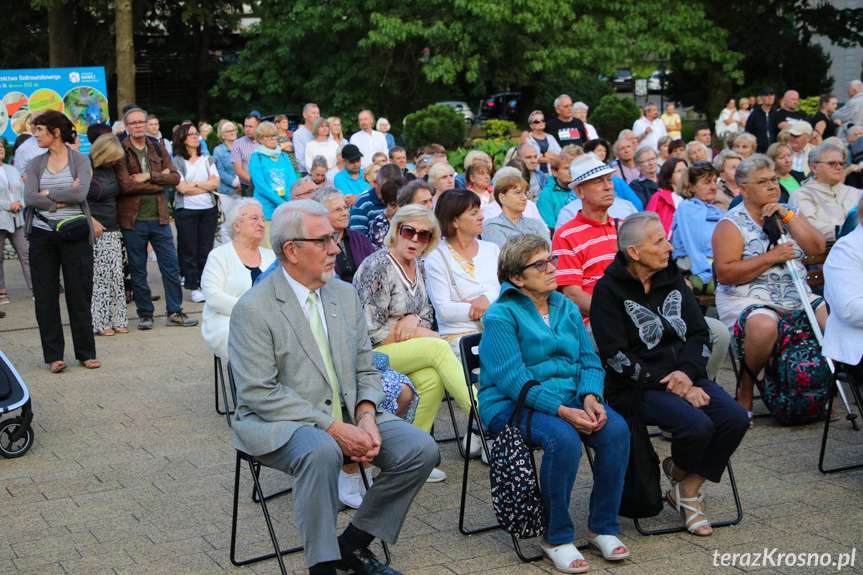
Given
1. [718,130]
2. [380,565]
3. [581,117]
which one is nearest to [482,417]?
[380,565]

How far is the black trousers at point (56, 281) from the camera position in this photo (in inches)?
305

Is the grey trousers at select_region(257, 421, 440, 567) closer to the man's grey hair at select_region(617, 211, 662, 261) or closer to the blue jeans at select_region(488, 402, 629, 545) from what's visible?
the blue jeans at select_region(488, 402, 629, 545)

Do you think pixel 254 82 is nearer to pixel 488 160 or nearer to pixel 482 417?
pixel 488 160

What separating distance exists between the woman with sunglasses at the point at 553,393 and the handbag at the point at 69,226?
4.47m

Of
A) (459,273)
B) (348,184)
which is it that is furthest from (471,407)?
(348,184)

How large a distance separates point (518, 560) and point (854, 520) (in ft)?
5.46

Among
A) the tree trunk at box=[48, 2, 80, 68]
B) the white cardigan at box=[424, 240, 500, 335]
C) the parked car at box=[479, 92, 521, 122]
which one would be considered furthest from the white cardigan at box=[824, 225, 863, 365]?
the parked car at box=[479, 92, 521, 122]

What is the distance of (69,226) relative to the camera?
7727 mm

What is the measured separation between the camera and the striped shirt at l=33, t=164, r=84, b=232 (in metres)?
7.73

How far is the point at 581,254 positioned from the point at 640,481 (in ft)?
6.61

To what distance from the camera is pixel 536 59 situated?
93.4ft

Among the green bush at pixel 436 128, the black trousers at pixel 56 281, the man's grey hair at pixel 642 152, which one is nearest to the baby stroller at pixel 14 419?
the black trousers at pixel 56 281

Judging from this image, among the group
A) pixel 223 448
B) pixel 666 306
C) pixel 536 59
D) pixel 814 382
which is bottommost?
pixel 223 448

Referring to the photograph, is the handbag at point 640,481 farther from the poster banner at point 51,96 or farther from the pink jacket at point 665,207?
the poster banner at point 51,96
